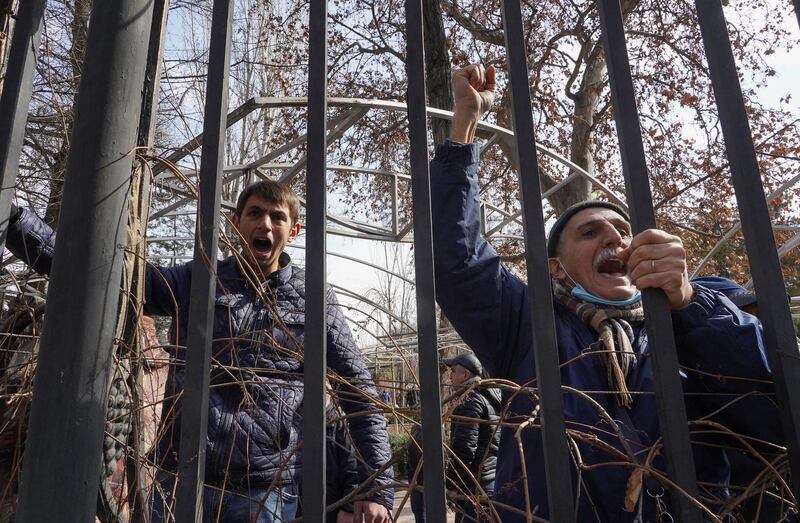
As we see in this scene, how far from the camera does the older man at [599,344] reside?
1282mm

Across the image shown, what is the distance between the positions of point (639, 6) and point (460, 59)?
11.1 feet

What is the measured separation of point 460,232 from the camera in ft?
5.52

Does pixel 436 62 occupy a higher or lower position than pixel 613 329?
higher

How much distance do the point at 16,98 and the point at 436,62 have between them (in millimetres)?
6945

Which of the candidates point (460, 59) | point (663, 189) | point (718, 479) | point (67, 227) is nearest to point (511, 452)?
point (718, 479)

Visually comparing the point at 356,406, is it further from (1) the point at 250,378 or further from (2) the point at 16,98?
(2) the point at 16,98

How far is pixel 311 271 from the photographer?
108cm

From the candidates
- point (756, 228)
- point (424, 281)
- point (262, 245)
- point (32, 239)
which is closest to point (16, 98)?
point (32, 239)

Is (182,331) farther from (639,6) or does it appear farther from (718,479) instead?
(639,6)

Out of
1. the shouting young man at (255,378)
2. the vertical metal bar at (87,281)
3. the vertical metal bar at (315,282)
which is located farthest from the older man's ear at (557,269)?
the vertical metal bar at (87,281)

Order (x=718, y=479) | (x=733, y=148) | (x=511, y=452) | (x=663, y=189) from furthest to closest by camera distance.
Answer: (x=663, y=189) < (x=511, y=452) < (x=718, y=479) < (x=733, y=148)

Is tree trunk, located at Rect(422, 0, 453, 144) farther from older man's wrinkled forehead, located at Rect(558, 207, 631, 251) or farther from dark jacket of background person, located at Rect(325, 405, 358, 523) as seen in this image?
dark jacket of background person, located at Rect(325, 405, 358, 523)

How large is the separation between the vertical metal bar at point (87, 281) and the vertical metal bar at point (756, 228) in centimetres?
100

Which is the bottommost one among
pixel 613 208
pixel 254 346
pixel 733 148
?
pixel 254 346
